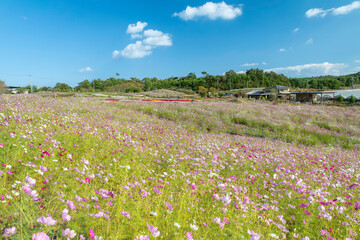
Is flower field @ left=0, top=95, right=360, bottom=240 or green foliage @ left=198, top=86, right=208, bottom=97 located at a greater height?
green foliage @ left=198, top=86, right=208, bottom=97

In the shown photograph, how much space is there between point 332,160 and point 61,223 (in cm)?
791

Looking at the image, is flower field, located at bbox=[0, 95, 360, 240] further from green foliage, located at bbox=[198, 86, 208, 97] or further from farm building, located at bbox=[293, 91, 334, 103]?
farm building, located at bbox=[293, 91, 334, 103]

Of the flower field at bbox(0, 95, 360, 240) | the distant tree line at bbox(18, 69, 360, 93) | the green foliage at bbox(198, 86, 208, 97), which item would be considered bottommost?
the flower field at bbox(0, 95, 360, 240)

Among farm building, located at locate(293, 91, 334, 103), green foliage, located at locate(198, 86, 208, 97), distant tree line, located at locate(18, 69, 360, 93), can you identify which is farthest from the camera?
distant tree line, located at locate(18, 69, 360, 93)

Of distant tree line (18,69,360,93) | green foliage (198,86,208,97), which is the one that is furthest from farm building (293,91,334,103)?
distant tree line (18,69,360,93)

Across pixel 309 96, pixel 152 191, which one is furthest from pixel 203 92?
pixel 152 191

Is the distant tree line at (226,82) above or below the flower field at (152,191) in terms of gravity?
above

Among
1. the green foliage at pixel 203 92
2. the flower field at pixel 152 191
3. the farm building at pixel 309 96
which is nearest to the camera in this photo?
the flower field at pixel 152 191

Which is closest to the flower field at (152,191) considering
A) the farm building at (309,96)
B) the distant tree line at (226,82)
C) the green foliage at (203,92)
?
the green foliage at (203,92)

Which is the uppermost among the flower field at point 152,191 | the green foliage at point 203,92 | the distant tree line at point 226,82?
the distant tree line at point 226,82

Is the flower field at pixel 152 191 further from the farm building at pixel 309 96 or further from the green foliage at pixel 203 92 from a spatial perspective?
the farm building at pixel 309 96

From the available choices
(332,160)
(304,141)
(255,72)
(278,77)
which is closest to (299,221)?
(332,160)

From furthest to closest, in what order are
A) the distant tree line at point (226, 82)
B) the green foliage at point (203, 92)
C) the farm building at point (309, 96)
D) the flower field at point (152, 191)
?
1. the distant tree line at point (226, 82)
2. the green foliage at point (203, 92)
3. the farm building at point (309, 96)
4. the flower field at point (152, 191)

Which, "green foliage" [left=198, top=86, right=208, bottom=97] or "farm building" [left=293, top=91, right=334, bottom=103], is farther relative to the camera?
"green foliage" [left=198, top=86, right=208, bottom=97]
